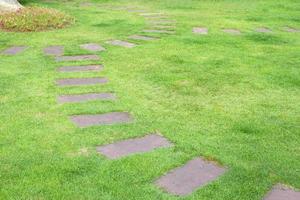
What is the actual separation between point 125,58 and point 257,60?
2419 mm

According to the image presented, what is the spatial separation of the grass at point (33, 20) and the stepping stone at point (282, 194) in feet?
25.9

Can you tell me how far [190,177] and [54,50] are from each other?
17.5ft

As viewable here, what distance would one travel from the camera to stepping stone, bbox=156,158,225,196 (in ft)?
13.6

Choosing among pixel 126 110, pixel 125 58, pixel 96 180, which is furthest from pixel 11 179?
pixel 125 58

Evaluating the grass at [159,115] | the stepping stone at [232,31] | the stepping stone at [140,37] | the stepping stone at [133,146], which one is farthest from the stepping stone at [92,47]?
A: the stepping stone at [133,146]

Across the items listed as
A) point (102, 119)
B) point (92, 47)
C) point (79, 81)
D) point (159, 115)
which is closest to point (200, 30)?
point (92, 47)

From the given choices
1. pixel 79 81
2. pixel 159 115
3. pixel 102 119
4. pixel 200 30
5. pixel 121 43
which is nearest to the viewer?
pixel 102 119

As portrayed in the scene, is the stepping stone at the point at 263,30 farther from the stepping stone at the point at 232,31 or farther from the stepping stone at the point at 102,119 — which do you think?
the stepping stone at the point at 102,119

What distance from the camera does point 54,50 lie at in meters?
8.93

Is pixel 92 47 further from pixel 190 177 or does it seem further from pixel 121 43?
pixel 190 177

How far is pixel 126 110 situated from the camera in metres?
5.91

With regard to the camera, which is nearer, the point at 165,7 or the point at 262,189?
the point at 262,189

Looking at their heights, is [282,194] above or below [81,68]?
below

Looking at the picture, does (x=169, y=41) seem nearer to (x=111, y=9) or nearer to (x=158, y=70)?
(x=158, y=70)
